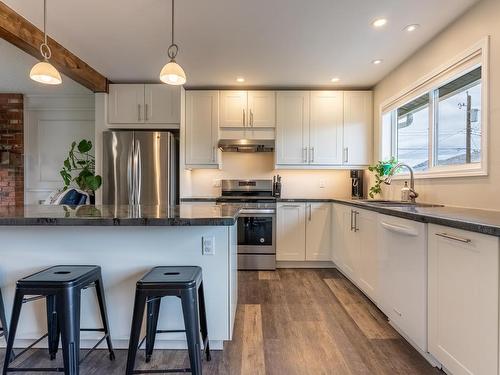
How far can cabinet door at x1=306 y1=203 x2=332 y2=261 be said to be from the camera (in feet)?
12.9

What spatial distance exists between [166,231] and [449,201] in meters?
2.31

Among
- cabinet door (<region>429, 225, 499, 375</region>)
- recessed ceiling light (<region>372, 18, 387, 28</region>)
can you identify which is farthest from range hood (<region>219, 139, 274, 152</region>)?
cabinet door (<region>429, 225, 499, 375</region>)

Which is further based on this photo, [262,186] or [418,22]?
[262,186]

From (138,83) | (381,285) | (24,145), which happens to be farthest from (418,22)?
(24,145)

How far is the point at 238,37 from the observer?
273 cm

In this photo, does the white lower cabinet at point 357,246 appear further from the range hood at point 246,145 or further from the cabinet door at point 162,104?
the cabinet door at point 162,104

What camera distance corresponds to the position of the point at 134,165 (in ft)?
12.4

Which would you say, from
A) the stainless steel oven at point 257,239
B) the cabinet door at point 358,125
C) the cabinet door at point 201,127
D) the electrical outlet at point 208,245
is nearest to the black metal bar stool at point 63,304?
the electrical outlet at point 208,245

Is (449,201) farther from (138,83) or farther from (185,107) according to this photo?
(138,83)

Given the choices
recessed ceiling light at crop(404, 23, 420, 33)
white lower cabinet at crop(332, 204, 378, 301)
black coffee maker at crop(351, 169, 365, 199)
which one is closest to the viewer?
recessed ceiling light at crop(404, 23, 420, 33)

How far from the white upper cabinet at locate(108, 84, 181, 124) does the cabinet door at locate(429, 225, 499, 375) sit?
338 cm

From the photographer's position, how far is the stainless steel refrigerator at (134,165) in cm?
378

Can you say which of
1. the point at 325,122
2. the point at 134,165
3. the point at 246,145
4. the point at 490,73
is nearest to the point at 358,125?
the point at 325,122

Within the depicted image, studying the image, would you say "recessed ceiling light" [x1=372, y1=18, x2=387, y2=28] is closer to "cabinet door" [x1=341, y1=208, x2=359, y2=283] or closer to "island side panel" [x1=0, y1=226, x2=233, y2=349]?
"cabinet door" [x1=341, y1=208, x2=359, y2=283]
